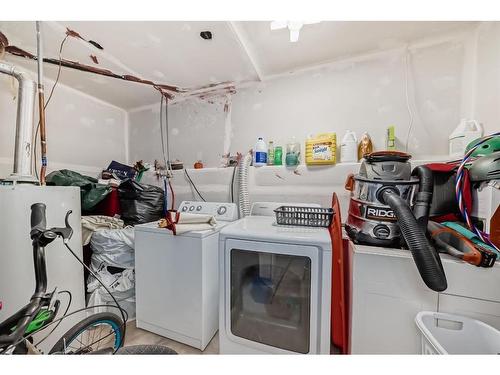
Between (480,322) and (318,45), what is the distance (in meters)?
1.89

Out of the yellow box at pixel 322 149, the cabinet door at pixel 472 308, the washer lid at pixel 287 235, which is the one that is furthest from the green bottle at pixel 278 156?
the cabinet door at pixel 472 308

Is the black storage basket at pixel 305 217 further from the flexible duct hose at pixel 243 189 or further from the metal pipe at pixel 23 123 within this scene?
the metal pipe at pixel 23 123

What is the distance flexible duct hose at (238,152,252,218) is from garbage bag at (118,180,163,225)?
0.86 m

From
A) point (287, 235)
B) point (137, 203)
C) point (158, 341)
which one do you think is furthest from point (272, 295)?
point (137, 203)

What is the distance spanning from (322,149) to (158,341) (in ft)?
6.45

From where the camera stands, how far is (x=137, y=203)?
1.76 m

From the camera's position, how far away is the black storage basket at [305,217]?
1.20 meters

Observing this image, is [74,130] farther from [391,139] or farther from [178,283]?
[391,139]

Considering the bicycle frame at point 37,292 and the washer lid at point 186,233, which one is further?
the washer lid at point 186,233

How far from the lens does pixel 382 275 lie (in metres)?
0.86

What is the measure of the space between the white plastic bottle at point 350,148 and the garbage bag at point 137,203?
1.81 meters

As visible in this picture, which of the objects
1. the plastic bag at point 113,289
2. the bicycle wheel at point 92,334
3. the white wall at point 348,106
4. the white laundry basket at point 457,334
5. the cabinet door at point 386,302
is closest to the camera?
the white laundry basket at point 457,334

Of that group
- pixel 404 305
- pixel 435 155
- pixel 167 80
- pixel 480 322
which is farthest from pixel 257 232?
pixel 167 80
